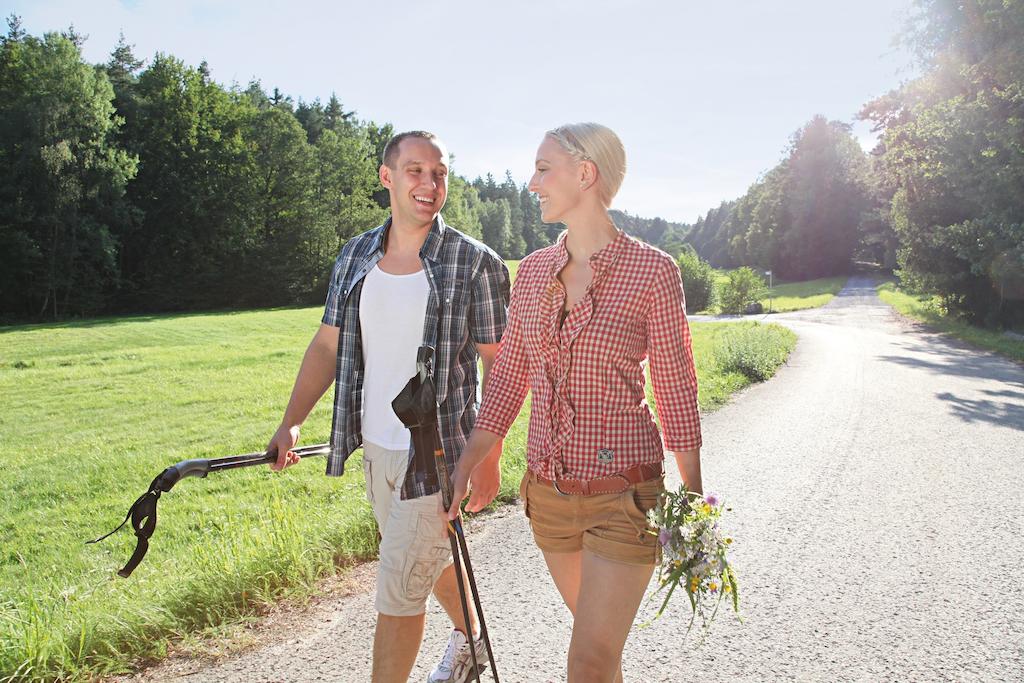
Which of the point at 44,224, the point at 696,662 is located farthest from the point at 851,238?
the point at 696,662

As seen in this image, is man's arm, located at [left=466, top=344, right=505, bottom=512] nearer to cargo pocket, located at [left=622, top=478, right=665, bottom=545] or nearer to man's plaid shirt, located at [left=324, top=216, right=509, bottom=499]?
man's plaid shirt, located at [left=324, top=216, right=509, bottom=499]

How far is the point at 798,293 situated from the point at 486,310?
64616mm

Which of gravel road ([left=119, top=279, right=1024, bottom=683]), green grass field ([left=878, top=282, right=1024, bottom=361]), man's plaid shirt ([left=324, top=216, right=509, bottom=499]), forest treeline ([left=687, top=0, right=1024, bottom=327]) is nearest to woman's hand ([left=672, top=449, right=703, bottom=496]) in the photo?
man's plaid shirt ([left=324, top=216, right=509, bottom=499])

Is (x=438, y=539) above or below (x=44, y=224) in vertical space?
below

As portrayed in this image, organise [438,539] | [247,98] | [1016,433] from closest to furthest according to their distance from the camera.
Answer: [438,539] → [1016,433] → [247,98]

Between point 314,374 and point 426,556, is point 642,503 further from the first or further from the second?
point 314,374

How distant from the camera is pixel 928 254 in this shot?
28.8 m

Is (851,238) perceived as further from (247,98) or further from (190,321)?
(190,321)

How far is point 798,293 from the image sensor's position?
208ft

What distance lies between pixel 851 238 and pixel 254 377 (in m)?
68.8

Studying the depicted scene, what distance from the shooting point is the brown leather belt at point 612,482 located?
2.39 m

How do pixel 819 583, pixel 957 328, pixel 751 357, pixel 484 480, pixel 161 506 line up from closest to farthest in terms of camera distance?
pixel 484 480 → pixel 819 583 → pixel 161 506 → pixel 751 357 → pixel 957 328

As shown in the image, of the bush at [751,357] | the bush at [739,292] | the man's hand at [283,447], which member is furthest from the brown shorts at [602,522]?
the bush at [739,292]

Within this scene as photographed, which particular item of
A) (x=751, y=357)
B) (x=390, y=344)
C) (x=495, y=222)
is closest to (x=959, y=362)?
(x=751, y=357)
